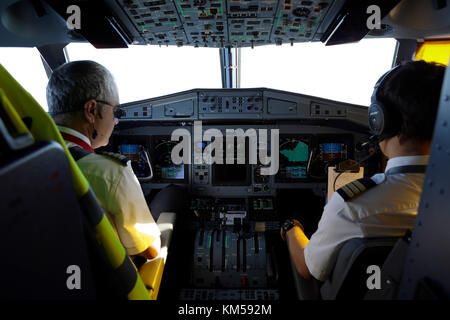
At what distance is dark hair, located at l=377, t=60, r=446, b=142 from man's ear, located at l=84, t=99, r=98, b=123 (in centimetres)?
119

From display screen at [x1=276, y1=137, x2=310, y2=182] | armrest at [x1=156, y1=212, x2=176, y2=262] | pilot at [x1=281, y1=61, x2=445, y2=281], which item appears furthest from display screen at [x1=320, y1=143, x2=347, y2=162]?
pilot at [x1=281, y1=61, x2=445, y2=281]

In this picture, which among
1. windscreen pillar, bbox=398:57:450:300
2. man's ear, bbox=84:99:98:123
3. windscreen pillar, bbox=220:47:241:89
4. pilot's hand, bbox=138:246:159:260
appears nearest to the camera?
windscreen pillar, bbox=398:57:450:300

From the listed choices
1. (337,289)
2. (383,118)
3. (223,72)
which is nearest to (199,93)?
(223,72)

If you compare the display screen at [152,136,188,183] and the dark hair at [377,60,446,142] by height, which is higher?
the dark hair at [377,60,446,142]

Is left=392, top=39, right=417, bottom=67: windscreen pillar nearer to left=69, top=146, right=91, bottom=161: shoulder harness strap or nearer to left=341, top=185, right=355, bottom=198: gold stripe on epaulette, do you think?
left=341, top=185, right=355, bottom=198: gold stripe on epaulette

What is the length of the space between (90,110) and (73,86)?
4.5 inches

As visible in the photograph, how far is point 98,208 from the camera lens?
2.12 ft

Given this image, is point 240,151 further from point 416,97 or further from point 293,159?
point 416,97

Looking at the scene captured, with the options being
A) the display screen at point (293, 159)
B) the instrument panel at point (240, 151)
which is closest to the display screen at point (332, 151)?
the instrument panel at point (240, 151)

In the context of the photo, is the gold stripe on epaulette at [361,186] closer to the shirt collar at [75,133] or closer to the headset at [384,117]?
the headset at [384,117]

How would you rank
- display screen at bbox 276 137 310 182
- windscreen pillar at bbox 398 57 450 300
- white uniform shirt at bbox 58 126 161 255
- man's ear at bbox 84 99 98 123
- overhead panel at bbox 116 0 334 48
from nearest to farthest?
windscreen pillar at bbox 398 57 450 300 → white uniform shirt at bbox 58 126 161 255 → man's ear at bbox 84 99 98 123 → overhead panel at bbox 116 0 334 48 → display screen at bbox 276 137 310 182

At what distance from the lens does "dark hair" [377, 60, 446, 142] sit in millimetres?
864

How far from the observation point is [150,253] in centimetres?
131
